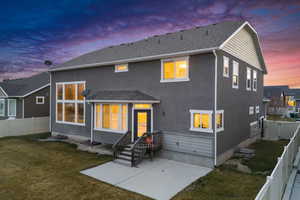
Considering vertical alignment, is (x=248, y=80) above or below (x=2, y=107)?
above

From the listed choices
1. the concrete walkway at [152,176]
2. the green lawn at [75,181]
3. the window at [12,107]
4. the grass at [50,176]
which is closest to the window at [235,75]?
the green lawn at [75,181]

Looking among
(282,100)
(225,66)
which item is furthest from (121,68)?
(282,100)

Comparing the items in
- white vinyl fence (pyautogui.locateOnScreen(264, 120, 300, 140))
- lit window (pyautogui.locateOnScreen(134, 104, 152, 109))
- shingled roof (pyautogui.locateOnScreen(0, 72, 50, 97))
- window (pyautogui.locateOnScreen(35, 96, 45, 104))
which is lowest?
white vinyl fence (pyautogui.locateOnScreen(264, 120, 300, 140))

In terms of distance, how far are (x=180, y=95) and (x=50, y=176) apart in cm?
708

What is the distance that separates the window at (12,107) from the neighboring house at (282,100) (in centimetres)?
4281

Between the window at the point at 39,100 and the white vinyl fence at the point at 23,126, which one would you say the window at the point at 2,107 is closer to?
the window at the point at 39,100

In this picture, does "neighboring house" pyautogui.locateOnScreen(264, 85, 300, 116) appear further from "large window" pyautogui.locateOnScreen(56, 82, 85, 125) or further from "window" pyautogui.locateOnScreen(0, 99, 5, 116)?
"window" pyautogui.locateOnScreen(0, 99, 5, 116)

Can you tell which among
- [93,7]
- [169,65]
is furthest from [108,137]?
[93,7]

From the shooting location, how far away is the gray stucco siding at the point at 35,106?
759 inches

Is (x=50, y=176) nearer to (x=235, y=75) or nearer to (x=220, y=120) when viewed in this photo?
(x=220, y=120)

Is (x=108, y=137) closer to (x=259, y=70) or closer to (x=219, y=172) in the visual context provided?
(x=219, y=172)

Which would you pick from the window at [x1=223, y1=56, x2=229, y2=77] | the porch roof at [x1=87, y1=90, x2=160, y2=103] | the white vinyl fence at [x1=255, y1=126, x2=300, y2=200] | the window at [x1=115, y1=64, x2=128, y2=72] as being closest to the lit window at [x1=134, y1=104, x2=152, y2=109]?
the porch roof at [x1=87, y1=90, x2=160, y2=103]

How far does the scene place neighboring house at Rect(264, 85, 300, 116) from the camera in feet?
128

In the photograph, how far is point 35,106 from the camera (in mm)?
20016
